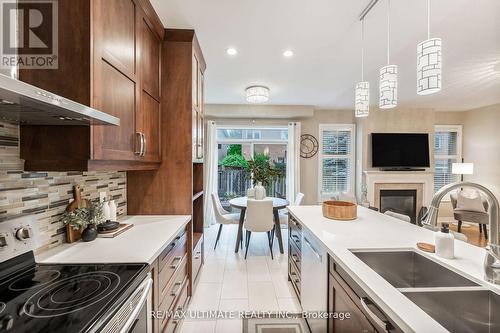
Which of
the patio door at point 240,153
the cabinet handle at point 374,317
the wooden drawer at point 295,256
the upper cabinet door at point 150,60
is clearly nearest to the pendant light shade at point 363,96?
the wooden drawer at point 295,256

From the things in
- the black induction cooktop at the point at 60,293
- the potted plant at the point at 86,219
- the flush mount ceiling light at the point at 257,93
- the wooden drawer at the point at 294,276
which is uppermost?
the flush mount ceiling light at the point at 257,93

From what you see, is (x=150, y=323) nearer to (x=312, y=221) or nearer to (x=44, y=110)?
(x=44, y=110)

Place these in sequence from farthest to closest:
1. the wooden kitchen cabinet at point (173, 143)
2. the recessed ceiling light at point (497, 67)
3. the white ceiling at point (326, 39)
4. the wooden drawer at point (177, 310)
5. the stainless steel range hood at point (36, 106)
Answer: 1. the recessed ceiling light at point (497, 67)
2. the wooden kitchen cabinet at point (173, 143)
3. the white ceiling at point (326, 39)
4. the wooden drawer at point (177, 310)
5. the stainless steel range hood at point (36, 106)

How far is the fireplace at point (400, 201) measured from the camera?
528 cm

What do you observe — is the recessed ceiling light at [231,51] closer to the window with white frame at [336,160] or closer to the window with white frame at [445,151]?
the window with white frame at [336,160]

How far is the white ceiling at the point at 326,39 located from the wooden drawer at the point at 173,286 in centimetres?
Result: 207

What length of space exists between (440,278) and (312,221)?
3.13ft

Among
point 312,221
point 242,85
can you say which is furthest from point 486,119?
point 312,221

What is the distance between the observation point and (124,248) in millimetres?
1442

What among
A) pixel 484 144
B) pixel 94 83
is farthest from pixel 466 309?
pixel 484 144

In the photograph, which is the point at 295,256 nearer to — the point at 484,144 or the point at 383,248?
the point at 383,248

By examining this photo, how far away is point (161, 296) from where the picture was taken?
1522 mm

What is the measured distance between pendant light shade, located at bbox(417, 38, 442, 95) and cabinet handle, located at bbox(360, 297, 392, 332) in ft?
4.04

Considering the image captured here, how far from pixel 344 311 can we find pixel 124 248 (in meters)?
1.29
